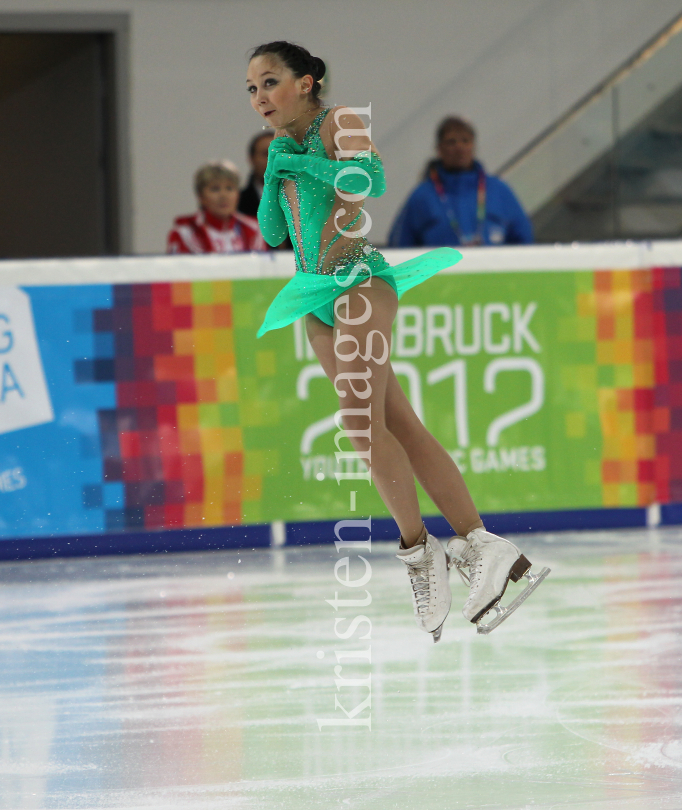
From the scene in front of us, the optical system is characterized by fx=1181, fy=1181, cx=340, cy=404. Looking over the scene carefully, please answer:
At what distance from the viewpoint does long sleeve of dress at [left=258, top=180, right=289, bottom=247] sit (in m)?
2.54

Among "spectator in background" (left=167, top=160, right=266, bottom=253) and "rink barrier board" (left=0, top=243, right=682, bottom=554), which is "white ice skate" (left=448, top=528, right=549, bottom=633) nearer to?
"rink barrier board" (left=0, top=243, right=682, bottom=554)

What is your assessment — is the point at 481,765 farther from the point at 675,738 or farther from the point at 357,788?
the point at 675,738

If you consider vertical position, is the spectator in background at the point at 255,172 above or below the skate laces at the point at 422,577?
above

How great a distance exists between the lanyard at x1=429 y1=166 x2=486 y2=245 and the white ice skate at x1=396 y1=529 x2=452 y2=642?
2.82m

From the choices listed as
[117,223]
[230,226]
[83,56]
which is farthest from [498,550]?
[83,56]

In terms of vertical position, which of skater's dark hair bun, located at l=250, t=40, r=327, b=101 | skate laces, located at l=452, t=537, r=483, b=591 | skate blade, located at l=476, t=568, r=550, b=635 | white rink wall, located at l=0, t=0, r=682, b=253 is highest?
white rink wall, located at l=0, t=0, r=682, b=253

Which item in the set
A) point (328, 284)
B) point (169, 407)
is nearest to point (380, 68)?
point (169, 407)

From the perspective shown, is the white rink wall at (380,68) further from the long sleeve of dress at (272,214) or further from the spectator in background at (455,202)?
the long sleeve of dress at (272,214)

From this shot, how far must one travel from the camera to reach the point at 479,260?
191 inches

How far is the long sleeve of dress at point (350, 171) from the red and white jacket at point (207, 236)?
8.43 ft

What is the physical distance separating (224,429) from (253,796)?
8.37ft

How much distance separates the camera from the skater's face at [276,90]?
2.40 metres

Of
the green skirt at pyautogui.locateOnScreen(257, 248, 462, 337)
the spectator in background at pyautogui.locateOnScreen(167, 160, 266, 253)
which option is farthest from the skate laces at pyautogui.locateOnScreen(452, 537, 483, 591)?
the spectator in background at pyautogui.locateOnScreen(167, 160, 266, 253)

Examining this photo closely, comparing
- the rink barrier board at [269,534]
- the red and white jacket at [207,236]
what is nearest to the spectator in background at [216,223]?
the red and white jacket at [207,236]
